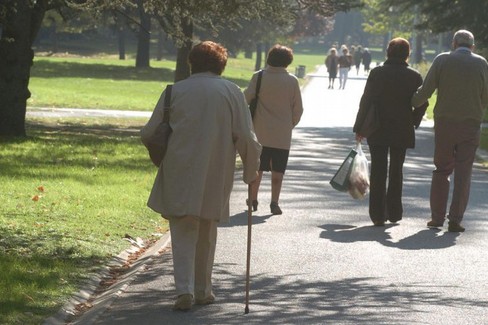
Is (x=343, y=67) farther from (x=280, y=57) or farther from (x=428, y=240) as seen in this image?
(x=428, y=240)

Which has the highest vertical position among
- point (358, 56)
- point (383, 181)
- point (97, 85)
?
point (383, 181)

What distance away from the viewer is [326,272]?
11000 millimetres

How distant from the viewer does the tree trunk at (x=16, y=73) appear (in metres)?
23.7

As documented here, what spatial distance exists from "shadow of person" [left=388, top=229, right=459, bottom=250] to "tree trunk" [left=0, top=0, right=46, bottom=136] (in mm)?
11683

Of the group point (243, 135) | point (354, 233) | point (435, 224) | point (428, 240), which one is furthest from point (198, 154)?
point (435, 224)

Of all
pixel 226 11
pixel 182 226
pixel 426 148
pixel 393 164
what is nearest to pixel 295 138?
pixel 426 148

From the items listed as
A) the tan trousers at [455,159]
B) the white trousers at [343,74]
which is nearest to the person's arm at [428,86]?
the tan trousers at [455,159]

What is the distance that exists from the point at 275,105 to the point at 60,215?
2.71m

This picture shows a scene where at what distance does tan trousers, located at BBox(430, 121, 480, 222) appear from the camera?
1361cm

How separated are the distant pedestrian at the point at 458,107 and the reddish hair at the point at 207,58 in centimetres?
461

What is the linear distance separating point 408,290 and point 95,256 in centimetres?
279

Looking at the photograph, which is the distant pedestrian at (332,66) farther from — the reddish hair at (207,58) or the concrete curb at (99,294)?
the reddish hair at (207,58)

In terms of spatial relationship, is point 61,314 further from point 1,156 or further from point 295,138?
point 295,138

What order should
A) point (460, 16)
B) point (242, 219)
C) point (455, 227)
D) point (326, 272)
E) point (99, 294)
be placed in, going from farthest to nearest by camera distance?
point (460, 16)
point (242, 219)
point (455, 227)
point (326, 272)
point (99, 294)
